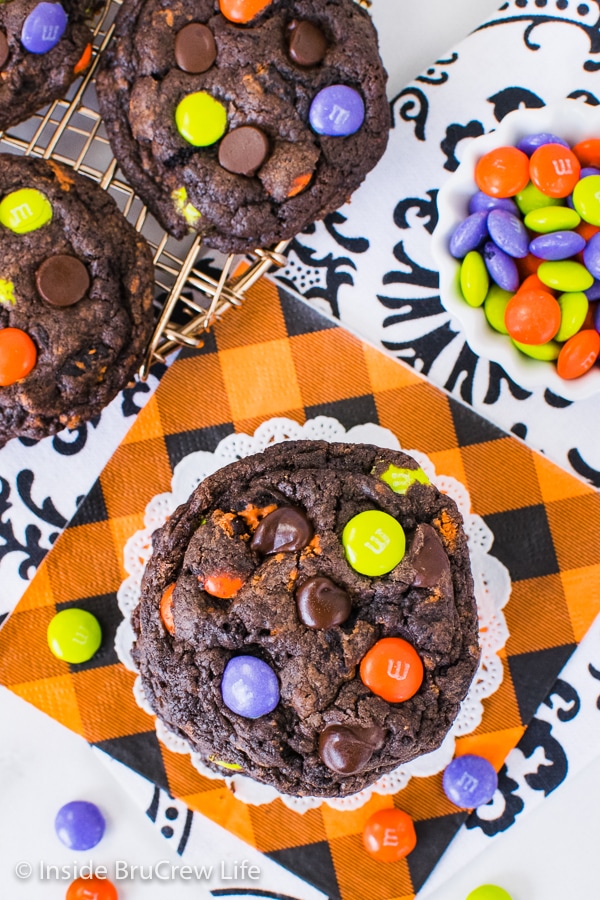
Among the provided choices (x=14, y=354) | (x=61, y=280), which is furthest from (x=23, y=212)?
(x=14, y=354)

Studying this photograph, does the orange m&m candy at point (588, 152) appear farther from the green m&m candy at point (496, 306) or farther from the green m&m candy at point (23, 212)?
the green m&m candy at point (23, 212)

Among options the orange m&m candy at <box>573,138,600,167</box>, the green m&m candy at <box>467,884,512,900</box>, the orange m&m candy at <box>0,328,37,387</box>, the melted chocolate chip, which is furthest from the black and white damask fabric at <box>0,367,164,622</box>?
the green m&m candy at <box>467,884,512,900</box>

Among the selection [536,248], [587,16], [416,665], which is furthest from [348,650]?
[587,16]

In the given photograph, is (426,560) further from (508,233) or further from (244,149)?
(244,149)

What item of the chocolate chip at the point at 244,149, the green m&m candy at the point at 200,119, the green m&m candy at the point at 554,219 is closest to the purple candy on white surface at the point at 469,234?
the green m&m candy at the point at 554,219

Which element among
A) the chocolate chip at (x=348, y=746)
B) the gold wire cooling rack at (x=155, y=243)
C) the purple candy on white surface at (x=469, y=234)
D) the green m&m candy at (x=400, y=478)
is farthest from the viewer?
the gold wire cooling rack at (x=155, y=243)

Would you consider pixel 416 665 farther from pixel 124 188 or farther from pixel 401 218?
pixel 124 188
